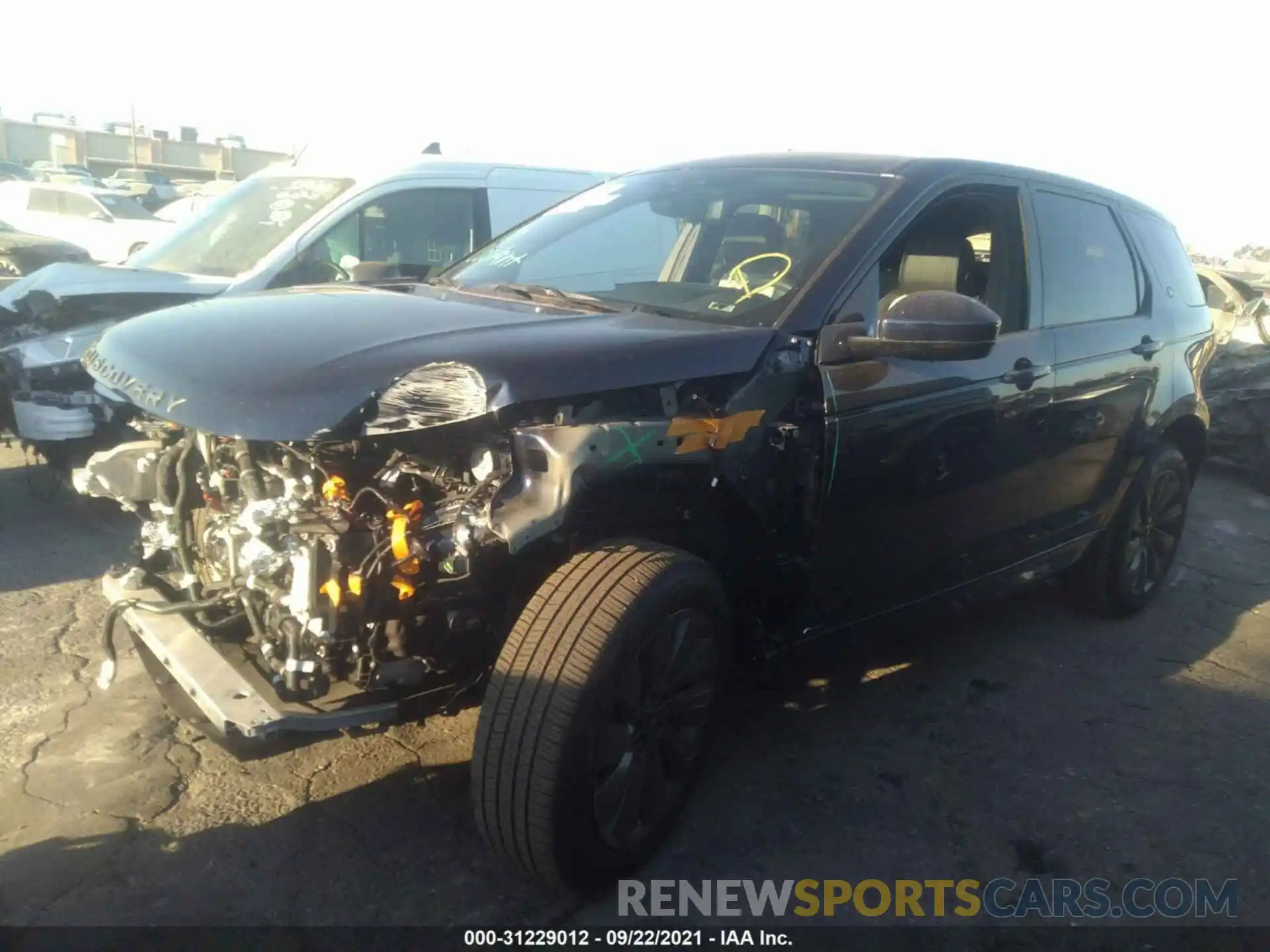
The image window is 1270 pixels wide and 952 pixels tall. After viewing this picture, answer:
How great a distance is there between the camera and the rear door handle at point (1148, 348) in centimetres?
425

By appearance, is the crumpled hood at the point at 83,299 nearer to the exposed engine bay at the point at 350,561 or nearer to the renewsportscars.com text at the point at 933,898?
the exposed engine bay at the point at 350,561

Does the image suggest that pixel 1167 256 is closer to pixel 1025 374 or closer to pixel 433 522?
pixel 1025 374

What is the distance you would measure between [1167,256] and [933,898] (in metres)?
3.40

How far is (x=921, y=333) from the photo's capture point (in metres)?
2.83

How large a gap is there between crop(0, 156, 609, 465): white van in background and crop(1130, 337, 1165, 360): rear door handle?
3.04 meters

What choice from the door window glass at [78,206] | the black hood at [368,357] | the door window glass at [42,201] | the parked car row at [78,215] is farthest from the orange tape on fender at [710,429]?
the door window glass at [42,201]

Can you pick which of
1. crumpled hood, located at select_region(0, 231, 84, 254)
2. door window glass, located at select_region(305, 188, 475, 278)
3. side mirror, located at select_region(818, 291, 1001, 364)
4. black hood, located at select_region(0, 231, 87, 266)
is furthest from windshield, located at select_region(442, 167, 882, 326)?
crumpled hood, located at select_region(0, 231, 84, 254)

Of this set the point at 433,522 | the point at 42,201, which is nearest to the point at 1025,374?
the point at 433,522

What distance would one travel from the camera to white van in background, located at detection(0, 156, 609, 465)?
5.00m

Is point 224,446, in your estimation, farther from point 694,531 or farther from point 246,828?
point 694,531

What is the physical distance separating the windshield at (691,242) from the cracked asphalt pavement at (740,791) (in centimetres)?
116

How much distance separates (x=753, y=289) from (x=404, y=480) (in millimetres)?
1200

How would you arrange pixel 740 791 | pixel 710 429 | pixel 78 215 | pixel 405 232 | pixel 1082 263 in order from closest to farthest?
pixel 710 429 < pixel 740 791 < pixel 1082 263 < pixel 405 232 < pixel 78 215

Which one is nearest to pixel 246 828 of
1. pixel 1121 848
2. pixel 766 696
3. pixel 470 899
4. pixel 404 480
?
pixel 470 899
